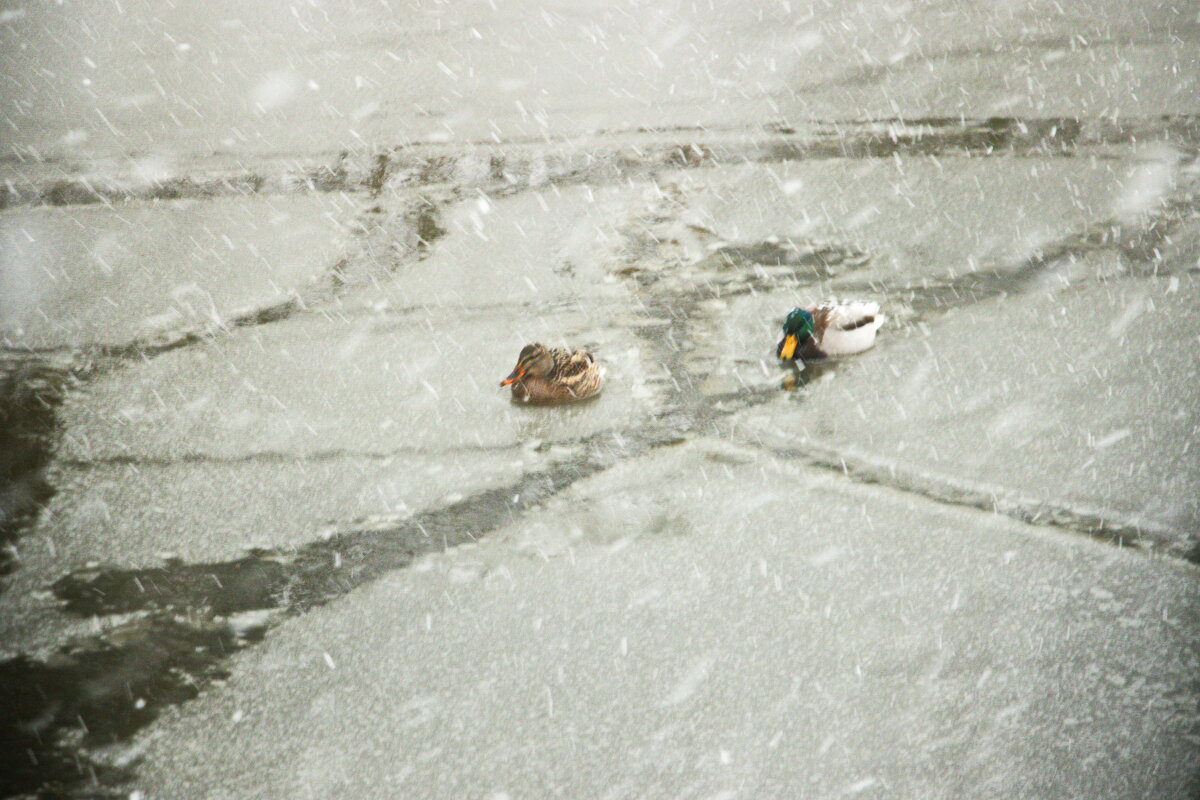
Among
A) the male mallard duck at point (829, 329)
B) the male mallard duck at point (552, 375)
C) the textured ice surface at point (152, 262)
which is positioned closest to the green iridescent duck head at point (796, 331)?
the male mallard duck at point (829, 329)

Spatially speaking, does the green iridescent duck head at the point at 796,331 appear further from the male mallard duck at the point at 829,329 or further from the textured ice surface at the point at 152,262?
the textured ice surface at the point at 152,262

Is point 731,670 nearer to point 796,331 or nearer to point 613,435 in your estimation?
point 613,435

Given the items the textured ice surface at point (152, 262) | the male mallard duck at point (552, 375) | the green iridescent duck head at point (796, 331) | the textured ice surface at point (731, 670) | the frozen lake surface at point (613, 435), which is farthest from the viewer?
the textured ice surface at point (152, 262)

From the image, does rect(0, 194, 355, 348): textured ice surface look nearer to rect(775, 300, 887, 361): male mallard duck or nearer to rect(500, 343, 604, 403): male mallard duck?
rect(500, 343, 604, 403): male mallard duck

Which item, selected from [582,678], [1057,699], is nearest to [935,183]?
[1057,699]

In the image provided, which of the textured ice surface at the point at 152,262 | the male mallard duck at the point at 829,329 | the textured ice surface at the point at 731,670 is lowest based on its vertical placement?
the textured ice surface at the point at 731,670

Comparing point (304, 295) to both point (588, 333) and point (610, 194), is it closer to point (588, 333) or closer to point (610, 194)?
point (588, 333)
